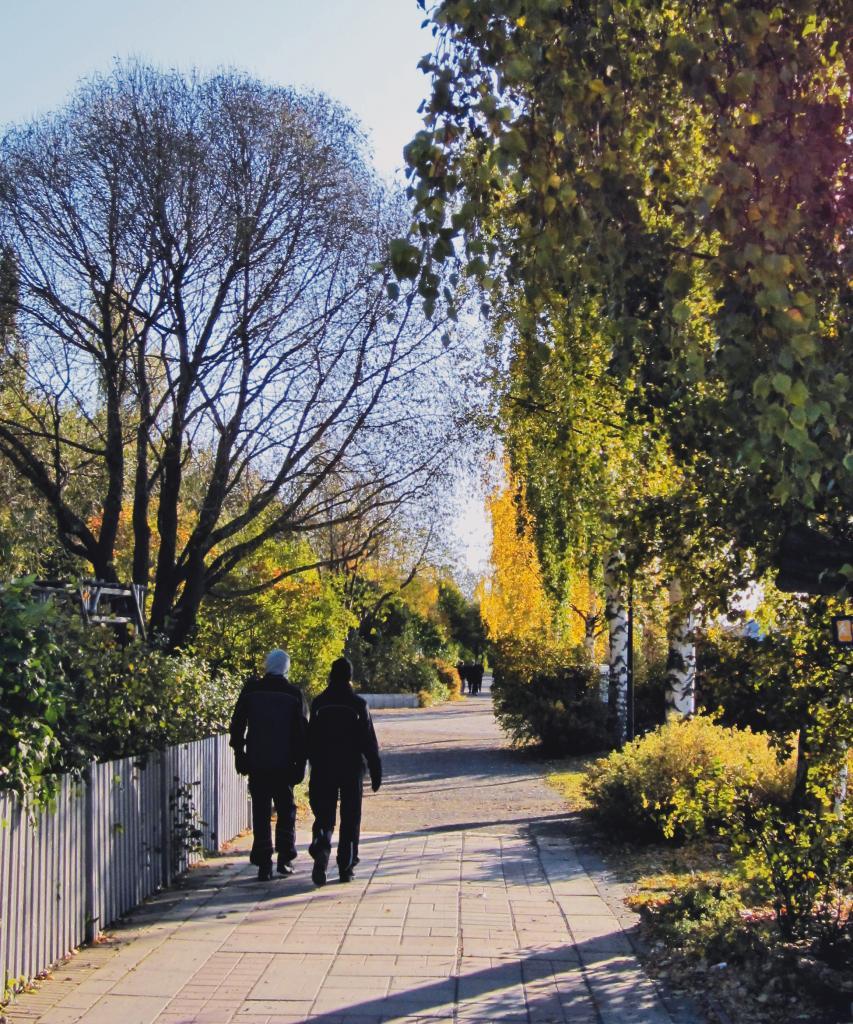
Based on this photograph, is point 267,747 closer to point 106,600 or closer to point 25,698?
point 25,698

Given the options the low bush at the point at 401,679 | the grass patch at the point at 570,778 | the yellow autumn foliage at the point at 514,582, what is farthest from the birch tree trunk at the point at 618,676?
the low bush at the point at 401,679

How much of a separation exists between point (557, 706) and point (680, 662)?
22.6ft

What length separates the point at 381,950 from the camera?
7.43m

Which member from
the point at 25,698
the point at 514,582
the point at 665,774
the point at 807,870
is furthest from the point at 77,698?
the point at 514,582

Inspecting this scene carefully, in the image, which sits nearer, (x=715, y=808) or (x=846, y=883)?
(x=846, y=883)

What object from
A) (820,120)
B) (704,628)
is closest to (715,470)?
(704,628)

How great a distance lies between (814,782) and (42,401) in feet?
39.1

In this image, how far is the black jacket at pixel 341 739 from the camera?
9.62 meters

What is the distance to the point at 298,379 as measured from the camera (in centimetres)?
1609

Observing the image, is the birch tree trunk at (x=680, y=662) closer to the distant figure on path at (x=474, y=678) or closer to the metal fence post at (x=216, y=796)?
the metal fence post at (x=216, y=796)

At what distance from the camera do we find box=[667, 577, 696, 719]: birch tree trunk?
8.23m

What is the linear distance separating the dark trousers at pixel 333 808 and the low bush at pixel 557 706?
1203 cm

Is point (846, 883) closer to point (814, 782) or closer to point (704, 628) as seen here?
point (814, 782)

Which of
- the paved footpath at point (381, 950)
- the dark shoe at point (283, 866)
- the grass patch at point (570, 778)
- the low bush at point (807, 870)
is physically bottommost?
the grass patch at point (570, 778)
